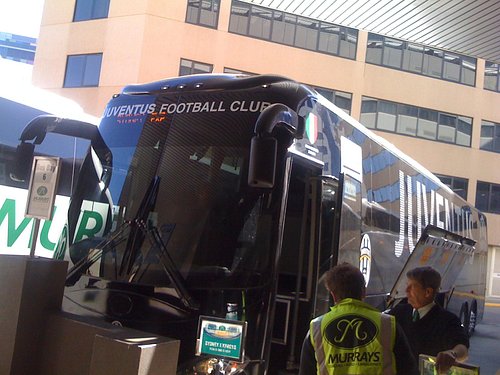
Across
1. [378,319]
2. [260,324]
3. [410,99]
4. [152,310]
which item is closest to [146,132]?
[152,310]

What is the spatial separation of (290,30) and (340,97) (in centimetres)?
424

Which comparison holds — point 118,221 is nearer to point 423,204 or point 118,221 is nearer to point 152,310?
point 152,310

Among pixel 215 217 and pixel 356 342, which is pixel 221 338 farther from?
pixel 356 342

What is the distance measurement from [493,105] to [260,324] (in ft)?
102

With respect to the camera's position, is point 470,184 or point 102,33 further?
point 470,184

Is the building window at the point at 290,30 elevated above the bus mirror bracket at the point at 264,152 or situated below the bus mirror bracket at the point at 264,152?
above

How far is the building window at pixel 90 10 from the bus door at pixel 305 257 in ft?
77.9

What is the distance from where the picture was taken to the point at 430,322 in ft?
12.1

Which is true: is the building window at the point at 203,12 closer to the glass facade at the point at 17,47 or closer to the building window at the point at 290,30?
the building window at the point at 290,30

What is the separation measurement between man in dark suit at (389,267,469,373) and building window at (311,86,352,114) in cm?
2472

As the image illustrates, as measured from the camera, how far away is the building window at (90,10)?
26.5 metres

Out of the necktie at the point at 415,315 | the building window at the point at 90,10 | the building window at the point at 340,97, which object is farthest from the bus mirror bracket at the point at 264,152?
the building window at the point at 90,10

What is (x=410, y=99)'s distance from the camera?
1163 inches

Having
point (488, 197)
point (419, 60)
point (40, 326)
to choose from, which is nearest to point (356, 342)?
point (40, 326)
